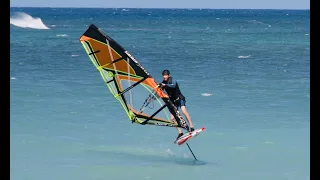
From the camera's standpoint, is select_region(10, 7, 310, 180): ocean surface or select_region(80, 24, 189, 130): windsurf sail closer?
select_region(80, 24, 189, 130): windsurf sail

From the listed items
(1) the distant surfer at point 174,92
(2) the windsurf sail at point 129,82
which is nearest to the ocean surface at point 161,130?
(2) the windsurf sail at point 129,82

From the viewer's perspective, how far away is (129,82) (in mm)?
11539

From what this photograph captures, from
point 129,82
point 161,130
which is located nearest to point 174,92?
point 129,82

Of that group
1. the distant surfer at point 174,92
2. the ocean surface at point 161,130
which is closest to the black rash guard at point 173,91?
the distant surfer at point 174,92

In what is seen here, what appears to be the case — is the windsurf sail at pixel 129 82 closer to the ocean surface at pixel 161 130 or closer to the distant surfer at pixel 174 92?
the distant surfer at pixel 174 92

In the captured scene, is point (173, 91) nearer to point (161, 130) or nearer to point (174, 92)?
point (174, 92)

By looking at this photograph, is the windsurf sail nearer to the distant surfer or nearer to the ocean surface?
the distant surfer

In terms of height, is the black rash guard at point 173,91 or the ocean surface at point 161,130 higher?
the black rash guard at point 173,91

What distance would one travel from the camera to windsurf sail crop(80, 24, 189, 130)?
11242 mm

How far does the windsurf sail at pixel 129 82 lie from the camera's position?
11.2 m

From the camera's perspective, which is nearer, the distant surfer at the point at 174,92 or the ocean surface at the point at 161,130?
the distant surfer at the point at 174,92

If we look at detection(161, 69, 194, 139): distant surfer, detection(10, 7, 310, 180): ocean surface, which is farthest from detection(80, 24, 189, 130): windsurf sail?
detection(10, 7, 310, 180): ocean surface

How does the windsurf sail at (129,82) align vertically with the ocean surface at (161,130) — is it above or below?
above

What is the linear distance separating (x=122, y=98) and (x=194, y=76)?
40.7 feet
